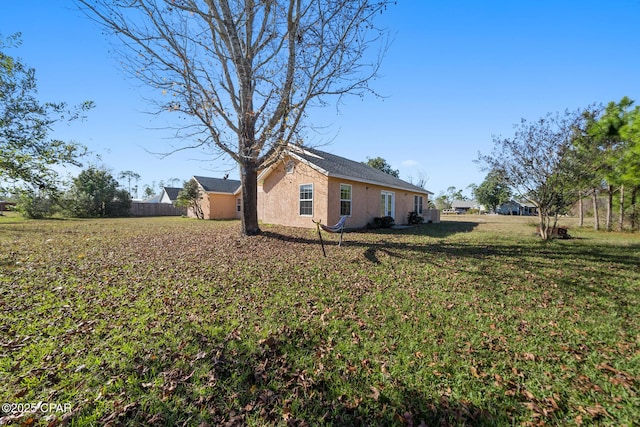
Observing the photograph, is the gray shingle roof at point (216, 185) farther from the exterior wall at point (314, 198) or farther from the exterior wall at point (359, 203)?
the exterior wall at point (359, 203)

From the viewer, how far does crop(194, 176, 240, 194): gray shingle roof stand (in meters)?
22.5

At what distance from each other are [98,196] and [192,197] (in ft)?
41.3

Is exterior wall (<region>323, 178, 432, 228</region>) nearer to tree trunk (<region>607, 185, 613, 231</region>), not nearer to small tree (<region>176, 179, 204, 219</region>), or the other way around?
tree trunk (<region>607, 185, 613, 231</region>)

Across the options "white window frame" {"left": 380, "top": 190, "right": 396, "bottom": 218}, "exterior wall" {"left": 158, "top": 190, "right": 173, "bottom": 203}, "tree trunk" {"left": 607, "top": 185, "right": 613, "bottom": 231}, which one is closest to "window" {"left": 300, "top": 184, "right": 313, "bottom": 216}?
"white window frame" {"left": 380, "top": 190, "right": 396, "bottom": 218}

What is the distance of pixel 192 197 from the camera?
2241 cm

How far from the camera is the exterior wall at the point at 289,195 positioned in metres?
12.7

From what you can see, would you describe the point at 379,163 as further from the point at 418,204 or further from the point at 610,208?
the point at 610,208

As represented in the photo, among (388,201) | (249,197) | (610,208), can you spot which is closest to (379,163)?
(388,201)

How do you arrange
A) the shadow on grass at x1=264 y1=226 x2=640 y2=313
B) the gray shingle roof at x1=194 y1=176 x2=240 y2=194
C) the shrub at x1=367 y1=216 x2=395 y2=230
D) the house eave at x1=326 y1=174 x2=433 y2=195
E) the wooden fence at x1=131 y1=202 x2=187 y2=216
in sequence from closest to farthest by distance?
the shadow on grass at x1=264 y1=226 x2=640 y2=313, the house eave at x1=326 y1=174 x2=433 y2=195, the shrub at x1=367 y1=216 x2=395 y2=230, the gray shingle roof at x1=194 y1=176 x2=240 y2=194, the wooden fence at x1=131 y1=202 x2=187 y2=216

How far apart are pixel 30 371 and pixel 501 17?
11793 mm

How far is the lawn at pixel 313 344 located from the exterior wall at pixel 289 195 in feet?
22.1

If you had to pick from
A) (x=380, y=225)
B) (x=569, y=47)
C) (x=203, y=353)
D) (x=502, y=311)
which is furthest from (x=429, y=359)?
(x=380, y=225)

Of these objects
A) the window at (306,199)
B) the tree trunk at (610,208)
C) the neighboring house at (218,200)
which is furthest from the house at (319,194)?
the tree trunk at (610,208)

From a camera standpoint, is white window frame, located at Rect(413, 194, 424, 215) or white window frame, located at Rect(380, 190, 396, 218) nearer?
white window frame, located at Rect(380, 190, 396, 218)
